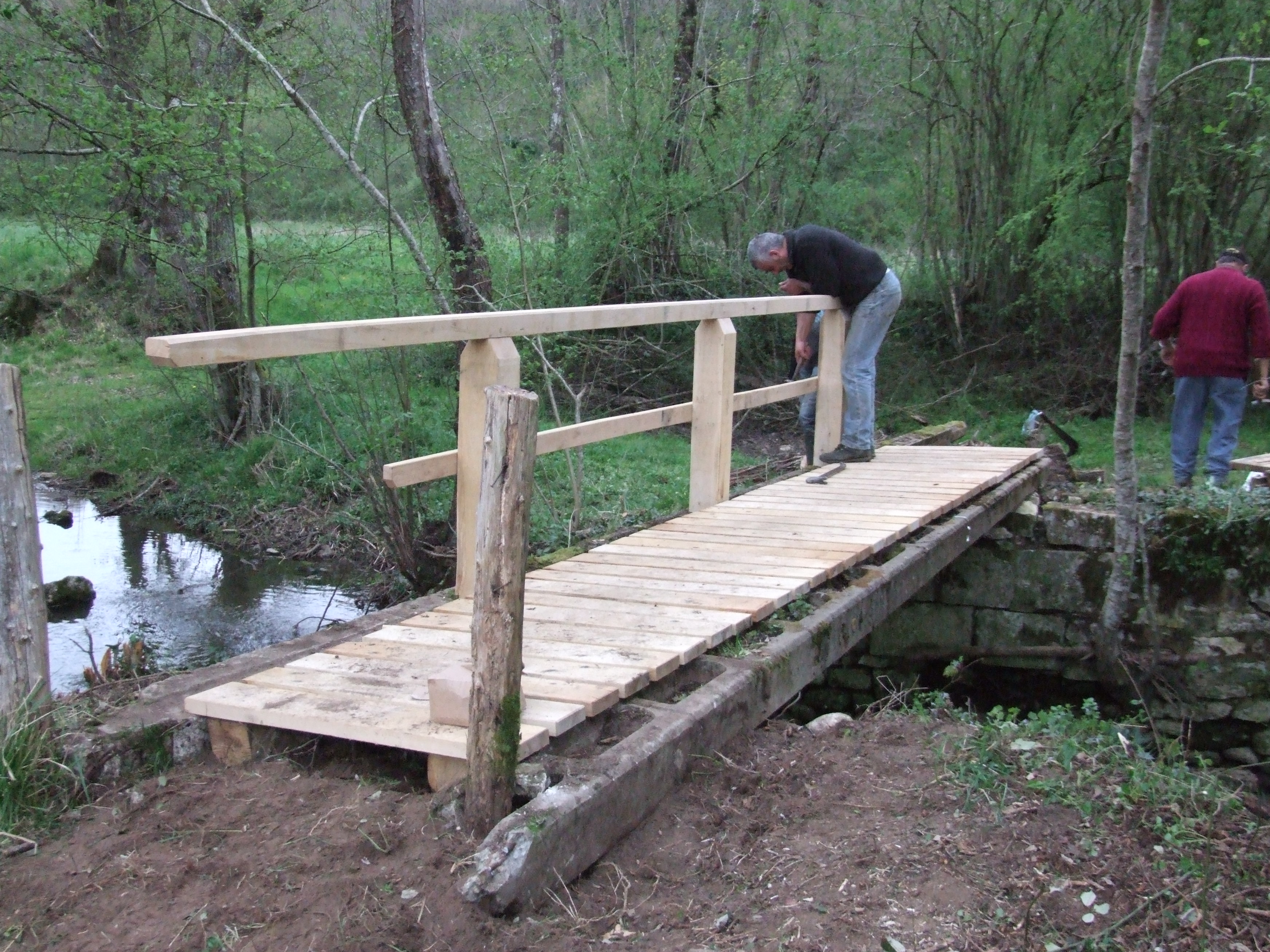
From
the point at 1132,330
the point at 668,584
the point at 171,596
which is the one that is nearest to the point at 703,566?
the point at 668,584

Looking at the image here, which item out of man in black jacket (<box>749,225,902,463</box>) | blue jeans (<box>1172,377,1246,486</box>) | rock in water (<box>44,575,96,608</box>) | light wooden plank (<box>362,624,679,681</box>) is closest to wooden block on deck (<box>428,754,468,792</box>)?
light wooden plank (<box>362,624,679,681</box>)

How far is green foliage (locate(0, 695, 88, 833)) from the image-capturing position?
3002 millimetres

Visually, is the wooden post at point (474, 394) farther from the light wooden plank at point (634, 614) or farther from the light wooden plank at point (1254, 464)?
the light wooden plank at point (1254, 464)

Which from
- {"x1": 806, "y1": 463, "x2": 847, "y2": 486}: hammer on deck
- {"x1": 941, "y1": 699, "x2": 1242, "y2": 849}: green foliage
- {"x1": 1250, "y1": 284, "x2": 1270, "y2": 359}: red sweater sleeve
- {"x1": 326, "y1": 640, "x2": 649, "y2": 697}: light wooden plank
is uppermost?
{"x1": 1250, "y1": 284, "x2": 1270, "y2": 359}: red sweater sleeve

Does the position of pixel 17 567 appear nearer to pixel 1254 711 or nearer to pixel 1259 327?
pixel 1254 711

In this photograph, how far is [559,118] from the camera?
493 inches

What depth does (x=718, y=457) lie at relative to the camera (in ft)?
20.9

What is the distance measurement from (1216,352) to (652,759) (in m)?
6.31

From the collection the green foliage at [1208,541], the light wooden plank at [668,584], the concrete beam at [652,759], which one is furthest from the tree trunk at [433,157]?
the green foliage at [1208,541]

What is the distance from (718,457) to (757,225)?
24.3ft

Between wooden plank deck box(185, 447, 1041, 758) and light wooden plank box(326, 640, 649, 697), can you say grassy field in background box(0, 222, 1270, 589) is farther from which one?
light wooden plank box(326, 640, 649, 697)

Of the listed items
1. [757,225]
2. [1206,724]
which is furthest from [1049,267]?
[1206,724]

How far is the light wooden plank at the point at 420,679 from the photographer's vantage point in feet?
10.9

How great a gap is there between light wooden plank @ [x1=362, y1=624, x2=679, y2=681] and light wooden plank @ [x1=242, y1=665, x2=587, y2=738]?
0.94ft
